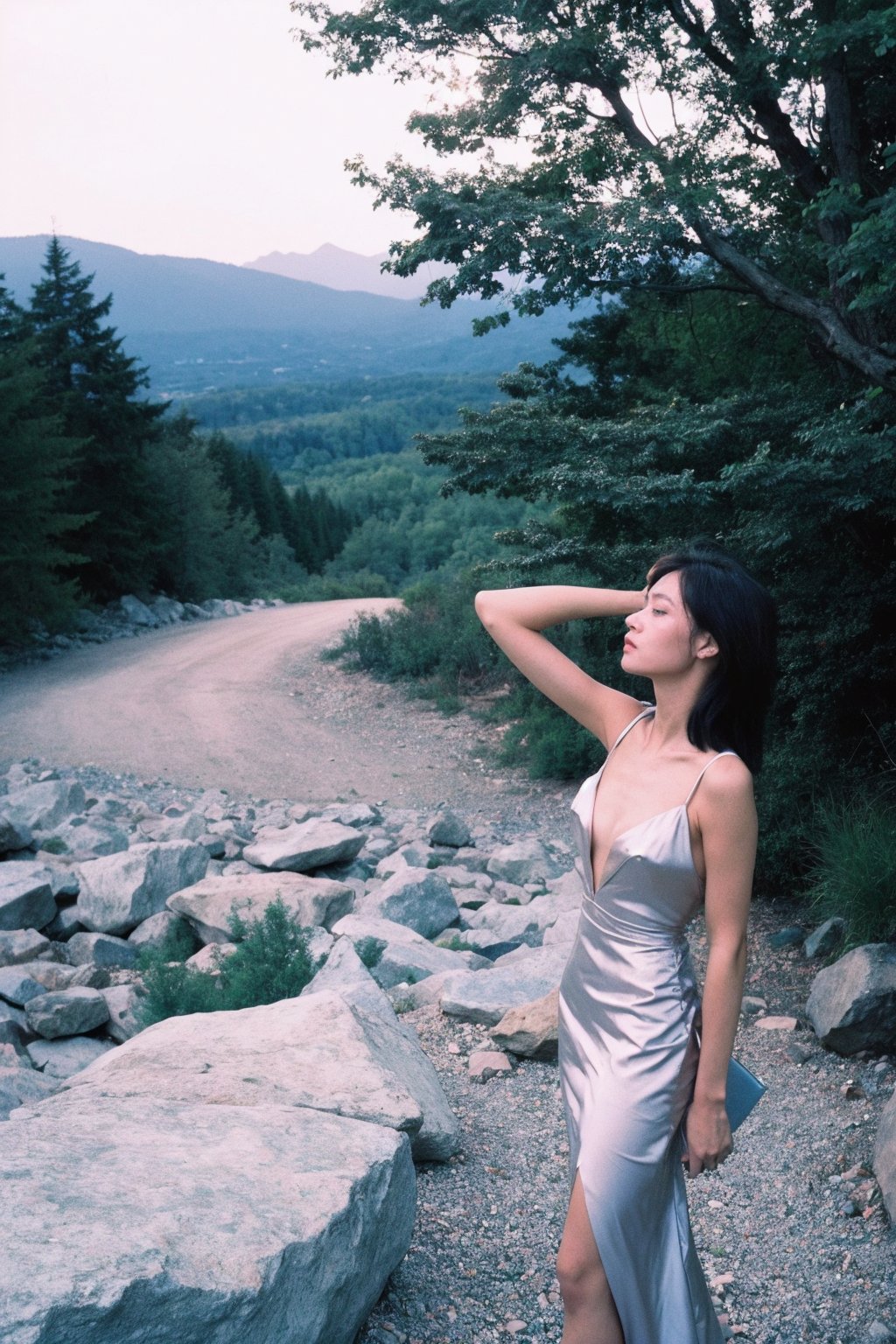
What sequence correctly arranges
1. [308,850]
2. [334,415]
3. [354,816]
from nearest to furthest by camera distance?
1. [308,850]
2. [354,816]
3. [334,415]

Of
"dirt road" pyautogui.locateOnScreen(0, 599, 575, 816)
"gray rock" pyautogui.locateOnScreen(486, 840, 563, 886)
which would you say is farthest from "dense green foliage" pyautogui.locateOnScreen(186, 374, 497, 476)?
"gray rock" pyautogui.locateOnScreen(486, 840, 563, 886)

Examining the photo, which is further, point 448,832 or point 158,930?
point 448,832

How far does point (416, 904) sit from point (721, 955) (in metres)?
5.20

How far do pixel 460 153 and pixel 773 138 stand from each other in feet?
8.26

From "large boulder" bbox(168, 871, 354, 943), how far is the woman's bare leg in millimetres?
4569

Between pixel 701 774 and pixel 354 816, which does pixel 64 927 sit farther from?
pixel 701 774

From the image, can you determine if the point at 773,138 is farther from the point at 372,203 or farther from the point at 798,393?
the point at 372,203

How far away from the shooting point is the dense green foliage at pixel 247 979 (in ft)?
16.2

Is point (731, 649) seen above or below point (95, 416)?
below

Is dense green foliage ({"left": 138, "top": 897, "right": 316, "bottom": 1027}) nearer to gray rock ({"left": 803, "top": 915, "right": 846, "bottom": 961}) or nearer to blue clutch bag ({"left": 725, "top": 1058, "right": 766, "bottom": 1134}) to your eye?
gray rock ({"left": 803, "top": 915, "right": 846, "bottom": 961})

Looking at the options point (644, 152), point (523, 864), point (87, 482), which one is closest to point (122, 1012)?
point (523, 864)

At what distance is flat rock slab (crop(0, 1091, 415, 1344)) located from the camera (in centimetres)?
181

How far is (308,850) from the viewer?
848cm

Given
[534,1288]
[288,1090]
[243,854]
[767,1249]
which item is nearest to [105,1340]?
[288,1090]
